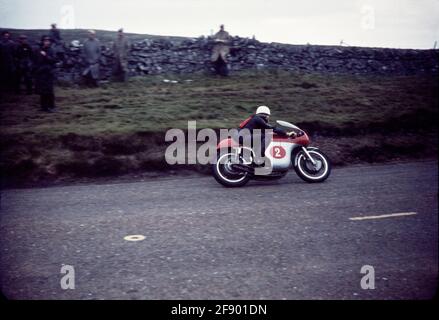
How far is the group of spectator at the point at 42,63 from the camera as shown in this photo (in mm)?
13445

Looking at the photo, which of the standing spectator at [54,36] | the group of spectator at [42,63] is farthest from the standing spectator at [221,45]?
the standing spectator at [54,36]

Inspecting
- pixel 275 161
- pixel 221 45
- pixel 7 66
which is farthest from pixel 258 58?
pixel 275 161

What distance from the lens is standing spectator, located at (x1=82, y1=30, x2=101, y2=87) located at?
17.5 meters

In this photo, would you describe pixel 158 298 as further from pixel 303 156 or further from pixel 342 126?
pixel 342 126

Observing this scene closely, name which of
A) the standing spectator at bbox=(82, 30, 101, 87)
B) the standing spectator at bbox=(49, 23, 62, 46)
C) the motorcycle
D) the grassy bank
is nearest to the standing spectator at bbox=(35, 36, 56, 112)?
the grassy bank

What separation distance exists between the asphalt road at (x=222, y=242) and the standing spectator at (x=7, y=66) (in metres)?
9.20

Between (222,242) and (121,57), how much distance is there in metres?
15.4

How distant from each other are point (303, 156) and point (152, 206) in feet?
12.5

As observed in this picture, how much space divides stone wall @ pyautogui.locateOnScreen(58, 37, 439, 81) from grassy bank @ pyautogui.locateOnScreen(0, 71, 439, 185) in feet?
4.08

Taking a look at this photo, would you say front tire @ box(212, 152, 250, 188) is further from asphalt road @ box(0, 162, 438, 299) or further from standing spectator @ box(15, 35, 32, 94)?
standing spectator @ box(15, 35, 32, 94)

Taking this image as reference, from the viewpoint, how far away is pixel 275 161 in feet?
29.3

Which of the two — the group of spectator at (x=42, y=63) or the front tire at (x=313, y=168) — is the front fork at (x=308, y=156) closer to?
the front tire at (x=313, y=168)

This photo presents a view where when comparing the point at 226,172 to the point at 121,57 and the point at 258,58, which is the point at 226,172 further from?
the point at 258,58
